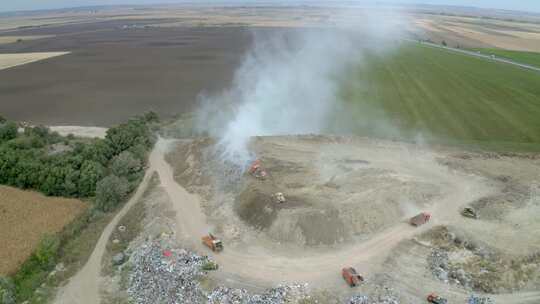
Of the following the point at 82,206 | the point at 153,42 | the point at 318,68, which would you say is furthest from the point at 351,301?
the point at 153,42

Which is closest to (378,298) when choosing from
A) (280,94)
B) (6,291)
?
(6,291)

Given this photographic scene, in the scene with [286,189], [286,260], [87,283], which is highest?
[286,189]

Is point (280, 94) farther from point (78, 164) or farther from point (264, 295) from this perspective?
point (264, 295)

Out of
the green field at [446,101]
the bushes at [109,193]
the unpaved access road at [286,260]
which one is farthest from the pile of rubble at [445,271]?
the bushes at [109,193]

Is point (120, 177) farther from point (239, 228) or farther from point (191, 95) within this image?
point (191, 95)

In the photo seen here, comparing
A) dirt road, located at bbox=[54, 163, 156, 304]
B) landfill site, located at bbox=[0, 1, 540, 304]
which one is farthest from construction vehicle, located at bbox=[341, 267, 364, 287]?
dirt road, located at bbox=[54, 163, 156, 304]

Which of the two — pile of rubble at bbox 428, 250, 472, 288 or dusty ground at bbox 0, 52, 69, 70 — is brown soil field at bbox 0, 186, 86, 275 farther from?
dusty ground at bbox 0, 52, 69, 70

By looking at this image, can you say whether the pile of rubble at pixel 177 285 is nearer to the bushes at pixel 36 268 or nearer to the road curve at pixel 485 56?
the bushes at pixel 36 268
